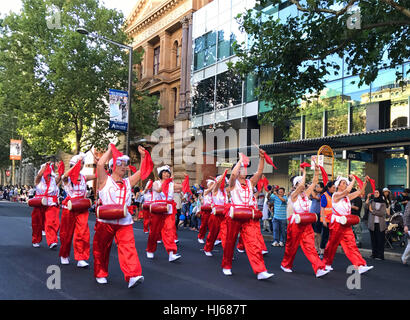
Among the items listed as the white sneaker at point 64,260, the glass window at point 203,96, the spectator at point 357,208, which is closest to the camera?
the white sneaker at point 64,260

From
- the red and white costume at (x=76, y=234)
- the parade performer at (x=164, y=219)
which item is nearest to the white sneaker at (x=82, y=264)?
the red and white costume at (x=76, y=234)

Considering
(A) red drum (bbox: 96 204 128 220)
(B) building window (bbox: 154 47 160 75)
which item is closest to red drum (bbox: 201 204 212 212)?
(A) red drum (bbox: 96 204 128 220)

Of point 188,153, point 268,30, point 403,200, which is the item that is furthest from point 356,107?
point 188,153

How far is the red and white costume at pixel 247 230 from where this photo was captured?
7.20 metres

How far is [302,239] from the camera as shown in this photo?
805cm

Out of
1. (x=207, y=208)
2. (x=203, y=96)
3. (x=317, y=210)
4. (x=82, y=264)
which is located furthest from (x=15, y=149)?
(x=82, y=264)

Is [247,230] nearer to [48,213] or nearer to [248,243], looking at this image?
[248,243]

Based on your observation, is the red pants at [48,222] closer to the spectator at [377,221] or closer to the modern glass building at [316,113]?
the modern glass building at [316,113]

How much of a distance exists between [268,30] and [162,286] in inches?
A: 309

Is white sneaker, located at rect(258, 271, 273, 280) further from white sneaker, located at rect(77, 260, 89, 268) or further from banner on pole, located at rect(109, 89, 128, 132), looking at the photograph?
banner on pole, located at rect(109, 89, 128, 132)

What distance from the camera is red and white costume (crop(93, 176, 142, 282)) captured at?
19.8 ft

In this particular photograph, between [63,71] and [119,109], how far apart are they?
10131mm

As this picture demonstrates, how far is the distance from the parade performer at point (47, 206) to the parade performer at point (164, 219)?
7.86 feet

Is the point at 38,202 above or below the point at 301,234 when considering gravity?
above
